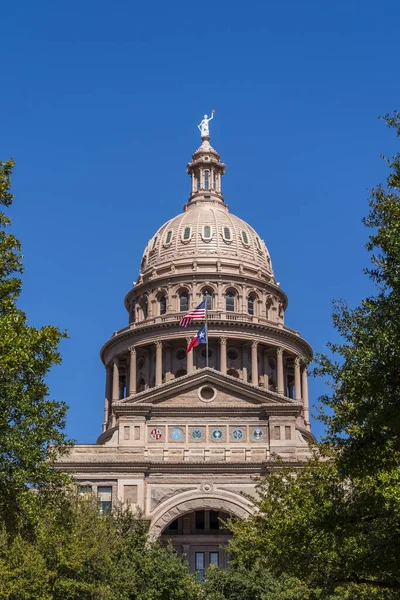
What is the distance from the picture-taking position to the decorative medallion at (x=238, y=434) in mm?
81844

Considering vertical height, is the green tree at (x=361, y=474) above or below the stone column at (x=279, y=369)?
below

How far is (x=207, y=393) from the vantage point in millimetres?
85062

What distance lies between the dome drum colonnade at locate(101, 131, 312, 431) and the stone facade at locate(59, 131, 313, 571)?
0.46 feet

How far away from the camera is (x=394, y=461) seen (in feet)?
102

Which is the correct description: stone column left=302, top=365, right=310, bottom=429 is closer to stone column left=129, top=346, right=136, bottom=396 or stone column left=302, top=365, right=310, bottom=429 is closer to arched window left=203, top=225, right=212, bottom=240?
stone column left=129, top=346, right=136, bottom=396

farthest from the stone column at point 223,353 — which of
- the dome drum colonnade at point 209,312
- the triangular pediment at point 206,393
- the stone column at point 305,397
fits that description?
the triangular pediment at point 206,393

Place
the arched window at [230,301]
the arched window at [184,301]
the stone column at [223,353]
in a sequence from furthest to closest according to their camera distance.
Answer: the arched window at [230,301] → the arched window at [184,301] → the stone column at [223,353]

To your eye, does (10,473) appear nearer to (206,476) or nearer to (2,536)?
(2,536)

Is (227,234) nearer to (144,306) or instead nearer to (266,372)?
(144,306)

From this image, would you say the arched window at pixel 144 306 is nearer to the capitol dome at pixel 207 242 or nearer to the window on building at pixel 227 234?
the capitol dome at pixel 207 242

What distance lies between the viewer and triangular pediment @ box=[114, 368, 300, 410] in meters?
83.5

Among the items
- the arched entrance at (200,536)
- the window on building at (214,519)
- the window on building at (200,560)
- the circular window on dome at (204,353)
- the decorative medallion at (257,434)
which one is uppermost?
the circular window on dome at (204,353)

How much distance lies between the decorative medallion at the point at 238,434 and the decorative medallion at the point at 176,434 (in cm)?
404

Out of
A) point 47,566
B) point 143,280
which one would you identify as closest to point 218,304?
point 143,280
